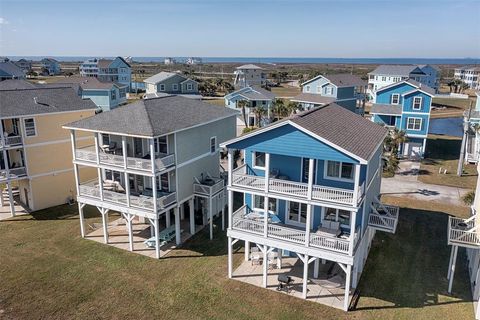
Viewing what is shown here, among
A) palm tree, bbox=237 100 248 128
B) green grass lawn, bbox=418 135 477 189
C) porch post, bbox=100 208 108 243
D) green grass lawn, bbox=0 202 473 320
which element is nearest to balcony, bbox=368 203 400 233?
green grass lawn, bbox=0 202 473 320

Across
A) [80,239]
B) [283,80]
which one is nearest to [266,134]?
[80,239]

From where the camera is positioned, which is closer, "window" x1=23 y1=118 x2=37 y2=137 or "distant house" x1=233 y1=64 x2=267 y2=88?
"window" x1=23 y1=118 x2=37 y2=137

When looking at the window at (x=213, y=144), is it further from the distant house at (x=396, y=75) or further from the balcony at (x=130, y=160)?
the distant house at (x=396, y=75)

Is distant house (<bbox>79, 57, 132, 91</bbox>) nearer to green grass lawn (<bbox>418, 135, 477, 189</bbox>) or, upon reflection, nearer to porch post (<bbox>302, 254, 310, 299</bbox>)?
green grass lawn (<bbox>418, 135, 477, 189</bbox>)

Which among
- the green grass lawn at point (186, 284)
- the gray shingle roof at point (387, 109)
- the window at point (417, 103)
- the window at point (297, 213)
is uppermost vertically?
the window at point (417, 103)

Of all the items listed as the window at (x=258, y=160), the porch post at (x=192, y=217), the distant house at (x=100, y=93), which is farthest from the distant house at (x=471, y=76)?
the window at (x=258, y=160)

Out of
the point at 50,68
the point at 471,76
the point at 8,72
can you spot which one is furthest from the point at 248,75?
the point at 50,68
